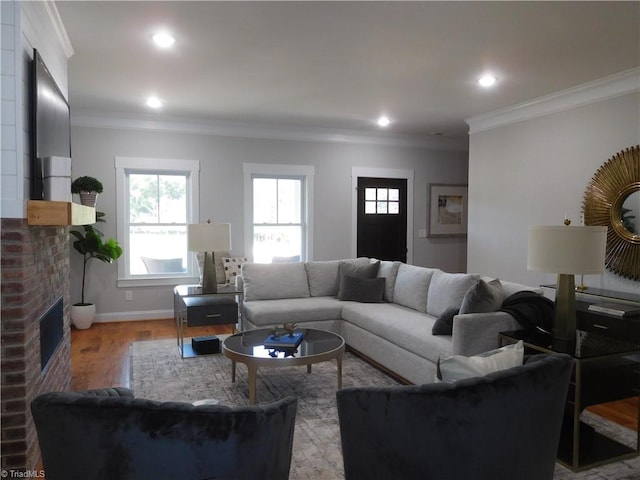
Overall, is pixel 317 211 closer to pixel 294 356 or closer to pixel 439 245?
pixel 439 245

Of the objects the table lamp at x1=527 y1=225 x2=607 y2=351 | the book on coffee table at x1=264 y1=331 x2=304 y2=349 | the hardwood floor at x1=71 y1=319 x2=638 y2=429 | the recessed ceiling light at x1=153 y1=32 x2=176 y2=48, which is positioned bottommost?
the hardwood floor at x1=71 y1=319 x2=638 y2=429

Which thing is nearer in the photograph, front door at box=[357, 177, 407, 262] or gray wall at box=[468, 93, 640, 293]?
gray wall at box=[468, 93, 640, 293]

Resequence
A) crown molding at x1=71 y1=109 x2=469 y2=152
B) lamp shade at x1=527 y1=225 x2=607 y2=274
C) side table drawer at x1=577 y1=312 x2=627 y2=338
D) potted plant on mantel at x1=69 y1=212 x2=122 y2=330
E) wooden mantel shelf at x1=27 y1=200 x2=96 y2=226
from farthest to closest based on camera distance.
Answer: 1. crown molding at x1=71 y1=109 x2=469 y2=152
2. potted plant on mantel at x1=69 y1=212 x2=122 y2=330
3. side table drawer at x1=577 y1=312 x2=627 y2=338
4. lamp shade at x1=527 y1=225 x2=607 y2=274
5. wooden mantel shelf at x1=27 y1=200 x2=96 y2=226

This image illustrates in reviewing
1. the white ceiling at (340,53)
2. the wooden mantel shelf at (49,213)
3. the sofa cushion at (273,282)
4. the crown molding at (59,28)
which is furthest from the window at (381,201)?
Result: the wooden mantel shelf at (49,213)

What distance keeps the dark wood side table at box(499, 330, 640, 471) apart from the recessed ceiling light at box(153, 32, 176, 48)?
3003 millimetres

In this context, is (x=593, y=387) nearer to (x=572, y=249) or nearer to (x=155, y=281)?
(x=572, y=249)

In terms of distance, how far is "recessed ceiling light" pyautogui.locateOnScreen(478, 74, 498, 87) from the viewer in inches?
170

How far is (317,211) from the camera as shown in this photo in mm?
7082

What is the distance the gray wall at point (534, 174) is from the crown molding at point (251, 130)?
4.98ft

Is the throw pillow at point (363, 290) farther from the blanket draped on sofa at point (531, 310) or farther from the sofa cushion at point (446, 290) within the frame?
the blanket draped on sofa at point (531, 310)

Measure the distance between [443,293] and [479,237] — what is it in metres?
2.36

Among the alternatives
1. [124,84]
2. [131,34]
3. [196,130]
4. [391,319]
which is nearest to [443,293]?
[391,319]

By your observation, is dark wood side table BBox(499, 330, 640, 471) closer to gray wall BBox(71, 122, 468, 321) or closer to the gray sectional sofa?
the gray sectional sofa

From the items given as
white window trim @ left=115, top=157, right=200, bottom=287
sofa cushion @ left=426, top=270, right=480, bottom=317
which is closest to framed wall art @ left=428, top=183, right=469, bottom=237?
sofa cushion @ left=426, top=270, right=480, bottom=317
